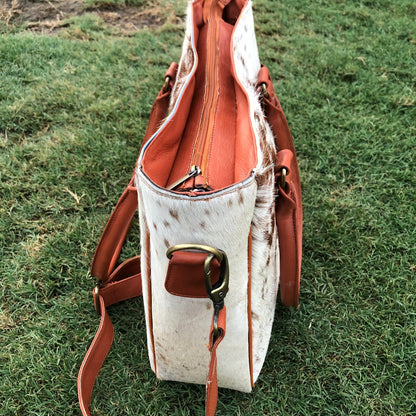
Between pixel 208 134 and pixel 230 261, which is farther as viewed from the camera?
pixel 208 134

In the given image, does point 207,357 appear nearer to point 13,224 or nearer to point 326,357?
point 326,357

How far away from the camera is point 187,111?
1335mm

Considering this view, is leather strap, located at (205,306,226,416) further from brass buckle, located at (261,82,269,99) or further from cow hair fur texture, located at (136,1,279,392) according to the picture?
brass buckle, located at (261,82,269,99)

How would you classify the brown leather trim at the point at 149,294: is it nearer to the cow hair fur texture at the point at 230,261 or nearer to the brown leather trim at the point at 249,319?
the cow hair fur texture at the point at 230,261

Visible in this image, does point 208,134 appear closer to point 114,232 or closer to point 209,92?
point 209,92

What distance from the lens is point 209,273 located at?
91 cm

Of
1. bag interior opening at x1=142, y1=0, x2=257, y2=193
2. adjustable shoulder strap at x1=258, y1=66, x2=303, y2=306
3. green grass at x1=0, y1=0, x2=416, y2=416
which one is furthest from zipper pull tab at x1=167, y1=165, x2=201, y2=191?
green grass at x1=0, y1=0, x2=416, y2=416

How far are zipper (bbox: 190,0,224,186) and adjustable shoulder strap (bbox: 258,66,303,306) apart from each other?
0.69ft

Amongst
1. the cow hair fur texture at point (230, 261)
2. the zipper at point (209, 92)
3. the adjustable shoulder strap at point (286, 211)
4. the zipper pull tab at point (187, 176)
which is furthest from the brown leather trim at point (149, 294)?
the adjustable shoulder strap at point (286, 211)

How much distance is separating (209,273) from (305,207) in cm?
111

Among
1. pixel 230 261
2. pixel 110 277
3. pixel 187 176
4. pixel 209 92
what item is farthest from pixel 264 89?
pixel 110 277

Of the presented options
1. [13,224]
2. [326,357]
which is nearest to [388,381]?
[326,357]

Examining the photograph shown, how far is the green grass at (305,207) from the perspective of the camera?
4.35 ft

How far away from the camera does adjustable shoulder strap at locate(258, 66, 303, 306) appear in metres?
1.26
